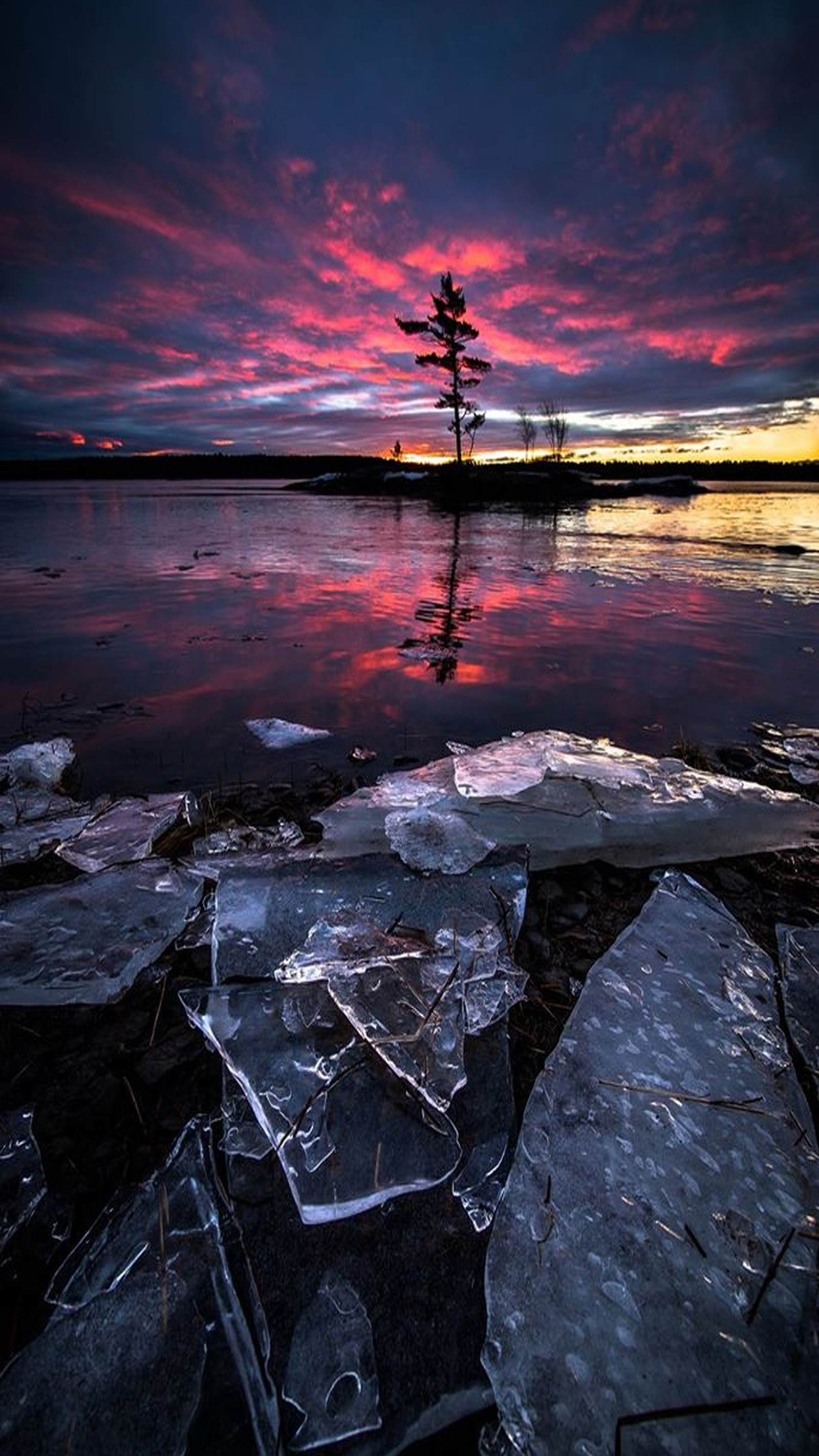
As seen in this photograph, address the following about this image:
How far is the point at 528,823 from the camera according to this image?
191cm

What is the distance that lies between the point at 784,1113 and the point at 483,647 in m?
3.69

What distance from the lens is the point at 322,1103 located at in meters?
1.09

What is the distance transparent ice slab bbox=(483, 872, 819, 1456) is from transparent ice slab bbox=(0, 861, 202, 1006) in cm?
105

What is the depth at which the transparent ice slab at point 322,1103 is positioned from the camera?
0.99m

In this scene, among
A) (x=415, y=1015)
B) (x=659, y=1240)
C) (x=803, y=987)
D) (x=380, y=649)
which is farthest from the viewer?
(x=380, y=649)

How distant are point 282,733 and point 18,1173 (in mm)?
2199

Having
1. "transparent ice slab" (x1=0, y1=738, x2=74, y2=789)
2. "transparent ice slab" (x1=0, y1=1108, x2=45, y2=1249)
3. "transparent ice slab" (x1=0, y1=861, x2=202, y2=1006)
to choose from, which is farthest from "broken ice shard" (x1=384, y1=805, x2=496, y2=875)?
"transparent ice slab" (x1=0, y1=738, x2=74, y2=789)

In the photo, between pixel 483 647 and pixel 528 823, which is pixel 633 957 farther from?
pixel 483 647

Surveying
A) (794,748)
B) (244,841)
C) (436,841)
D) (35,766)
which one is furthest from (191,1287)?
(794,748)

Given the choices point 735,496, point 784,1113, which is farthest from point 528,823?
point 735,496

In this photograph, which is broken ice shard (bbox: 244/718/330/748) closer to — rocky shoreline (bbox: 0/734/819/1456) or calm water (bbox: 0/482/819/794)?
calm water (bbox: 0/482/819/794)

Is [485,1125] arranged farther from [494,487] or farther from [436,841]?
[494,487]

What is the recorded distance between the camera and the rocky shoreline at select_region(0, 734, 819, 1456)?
2.65ft

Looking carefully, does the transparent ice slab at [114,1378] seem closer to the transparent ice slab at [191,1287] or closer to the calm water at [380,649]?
the transparent ice slab at [191,1287]
